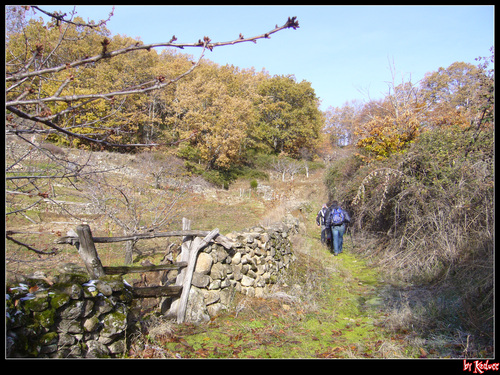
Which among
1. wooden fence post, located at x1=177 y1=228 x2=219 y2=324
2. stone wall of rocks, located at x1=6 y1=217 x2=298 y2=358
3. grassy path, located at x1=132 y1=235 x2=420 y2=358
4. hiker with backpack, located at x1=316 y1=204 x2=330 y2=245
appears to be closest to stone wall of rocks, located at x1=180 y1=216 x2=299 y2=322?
stone wall of rocks, located at x1=6 y1=217 x2=298 y2=358

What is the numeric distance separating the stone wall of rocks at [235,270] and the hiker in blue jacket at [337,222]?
8.53 feet

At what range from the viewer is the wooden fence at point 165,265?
470cm

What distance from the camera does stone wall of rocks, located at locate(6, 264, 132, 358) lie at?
334 centimetres

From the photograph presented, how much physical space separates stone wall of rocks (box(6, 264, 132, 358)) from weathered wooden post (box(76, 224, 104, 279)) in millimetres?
338

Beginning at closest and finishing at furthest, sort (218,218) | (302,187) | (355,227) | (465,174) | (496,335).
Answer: (496,335)
(465,174)
(355,227)
(218,218)
(302,187)

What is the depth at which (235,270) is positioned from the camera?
6.84 metres

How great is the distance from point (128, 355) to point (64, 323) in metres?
0.92

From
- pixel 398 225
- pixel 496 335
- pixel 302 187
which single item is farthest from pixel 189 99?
pixel 496 335

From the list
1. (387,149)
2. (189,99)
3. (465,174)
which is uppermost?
(189,99)

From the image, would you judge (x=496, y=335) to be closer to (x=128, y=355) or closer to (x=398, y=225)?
(x=128, y=355)

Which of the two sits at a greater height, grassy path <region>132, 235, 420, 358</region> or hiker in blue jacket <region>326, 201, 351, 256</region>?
hiker in blue jacket <region>326, 201, 351, 256</region>

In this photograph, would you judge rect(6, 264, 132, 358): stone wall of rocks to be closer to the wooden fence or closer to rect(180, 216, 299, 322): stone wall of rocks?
the wooden fence

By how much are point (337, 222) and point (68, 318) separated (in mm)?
8421

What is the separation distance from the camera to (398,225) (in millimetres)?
9367
